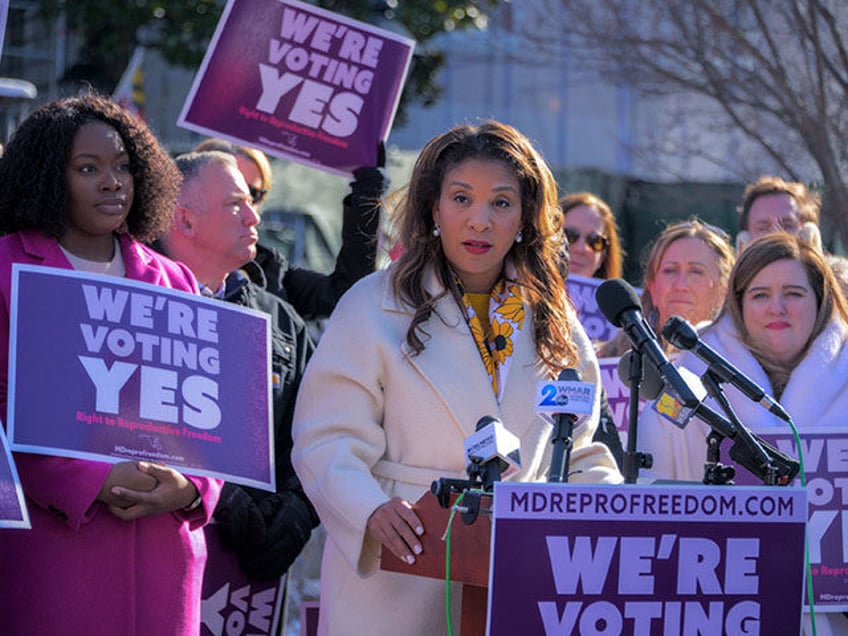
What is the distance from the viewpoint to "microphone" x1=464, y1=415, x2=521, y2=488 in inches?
134

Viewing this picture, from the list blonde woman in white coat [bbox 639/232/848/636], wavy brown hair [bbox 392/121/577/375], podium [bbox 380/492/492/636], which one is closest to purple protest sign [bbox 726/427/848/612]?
blonde woman in white coat [bbox 639/232/848/636]

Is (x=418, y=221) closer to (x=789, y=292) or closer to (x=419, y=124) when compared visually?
(x=789, y=292)

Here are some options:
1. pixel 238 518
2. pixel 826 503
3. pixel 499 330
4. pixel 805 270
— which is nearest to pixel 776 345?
pixel 805 270

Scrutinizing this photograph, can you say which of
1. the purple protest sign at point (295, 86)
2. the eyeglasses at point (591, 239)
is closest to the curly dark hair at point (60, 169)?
the purple protest sign at point (295, 86)

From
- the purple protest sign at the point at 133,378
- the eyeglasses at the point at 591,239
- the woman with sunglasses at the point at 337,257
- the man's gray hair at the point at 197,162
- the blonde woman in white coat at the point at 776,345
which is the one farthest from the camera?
the eyeglasses at the point at 591,239

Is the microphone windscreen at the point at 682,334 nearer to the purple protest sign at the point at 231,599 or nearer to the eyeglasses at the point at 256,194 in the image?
the purple protest sign at the point at 231,599

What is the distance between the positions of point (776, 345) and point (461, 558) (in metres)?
2.12

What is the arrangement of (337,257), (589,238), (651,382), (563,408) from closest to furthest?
(563,408), (651,382), (337,257), (589,238)

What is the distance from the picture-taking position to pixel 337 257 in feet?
20.4

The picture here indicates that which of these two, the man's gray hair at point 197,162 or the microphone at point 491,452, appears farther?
the man's gray hair at point 197,162

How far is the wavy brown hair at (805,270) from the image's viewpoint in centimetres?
539

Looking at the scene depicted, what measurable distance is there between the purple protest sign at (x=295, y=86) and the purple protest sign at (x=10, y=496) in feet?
8.72

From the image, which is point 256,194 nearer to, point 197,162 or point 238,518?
point 197,162

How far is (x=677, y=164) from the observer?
73.2 ft
